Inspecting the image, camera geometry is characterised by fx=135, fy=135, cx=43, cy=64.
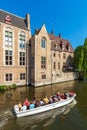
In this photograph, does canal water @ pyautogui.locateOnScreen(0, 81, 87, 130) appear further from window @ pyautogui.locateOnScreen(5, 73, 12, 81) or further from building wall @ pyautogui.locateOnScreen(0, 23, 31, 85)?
building wall @ pyautogui.locateOnScreen(0, 23, 31, 85)

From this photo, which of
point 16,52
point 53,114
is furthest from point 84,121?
point 16,52

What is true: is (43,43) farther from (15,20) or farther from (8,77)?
(8,77)

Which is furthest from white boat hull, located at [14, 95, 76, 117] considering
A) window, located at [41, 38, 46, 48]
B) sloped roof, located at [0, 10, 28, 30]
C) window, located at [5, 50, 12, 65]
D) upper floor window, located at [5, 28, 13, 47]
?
sloped roof, located at [0, 10, 28, 30]

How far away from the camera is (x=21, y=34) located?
3050 cm

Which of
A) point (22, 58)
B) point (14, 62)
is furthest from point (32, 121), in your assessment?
point (22, 58)

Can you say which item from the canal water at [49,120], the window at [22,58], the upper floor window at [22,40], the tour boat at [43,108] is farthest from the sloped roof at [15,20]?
the tour boat at [43,108]

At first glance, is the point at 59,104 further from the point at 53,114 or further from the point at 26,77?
the point at 26,77

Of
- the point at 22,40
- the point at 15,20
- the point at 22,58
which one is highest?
the point at 15,20

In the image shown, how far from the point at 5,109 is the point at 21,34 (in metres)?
Result: 18.8

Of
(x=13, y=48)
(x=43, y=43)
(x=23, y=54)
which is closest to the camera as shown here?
(x=13, y=48)

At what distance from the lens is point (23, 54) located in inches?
1224

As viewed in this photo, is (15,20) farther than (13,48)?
Yes

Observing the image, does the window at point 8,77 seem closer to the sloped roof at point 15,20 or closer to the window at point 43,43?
the window at point 43,43

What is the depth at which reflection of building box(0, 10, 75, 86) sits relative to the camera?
1102 inches
